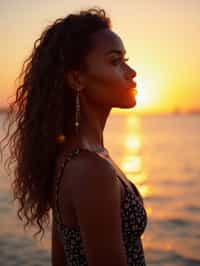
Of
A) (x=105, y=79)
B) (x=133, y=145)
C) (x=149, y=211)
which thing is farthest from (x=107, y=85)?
(x=133, y=145)

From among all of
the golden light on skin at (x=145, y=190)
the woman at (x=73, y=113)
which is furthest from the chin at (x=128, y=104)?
the golden light on skin at (x=145, y=190)

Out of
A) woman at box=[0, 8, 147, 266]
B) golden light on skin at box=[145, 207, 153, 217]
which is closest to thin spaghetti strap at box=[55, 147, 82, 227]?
woman at box=[0, 8, 147, 266]

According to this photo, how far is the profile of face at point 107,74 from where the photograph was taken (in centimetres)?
219

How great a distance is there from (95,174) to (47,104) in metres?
0.62

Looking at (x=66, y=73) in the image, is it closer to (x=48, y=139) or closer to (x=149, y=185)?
(x=48, y=139)

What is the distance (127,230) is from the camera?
7.03ft

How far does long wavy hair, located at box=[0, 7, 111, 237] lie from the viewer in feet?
7.32

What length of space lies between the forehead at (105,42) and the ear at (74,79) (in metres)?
0.14

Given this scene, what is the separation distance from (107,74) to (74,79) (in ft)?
0.57

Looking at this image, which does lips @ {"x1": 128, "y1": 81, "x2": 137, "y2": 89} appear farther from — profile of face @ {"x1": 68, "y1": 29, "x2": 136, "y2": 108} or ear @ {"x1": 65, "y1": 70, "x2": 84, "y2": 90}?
ear @ {"x1": 65, "y1": 70, "x2": 84, "y2": 90}

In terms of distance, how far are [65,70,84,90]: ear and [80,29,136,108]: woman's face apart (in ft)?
0.09

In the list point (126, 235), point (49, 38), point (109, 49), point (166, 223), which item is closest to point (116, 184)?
point (126, 235)

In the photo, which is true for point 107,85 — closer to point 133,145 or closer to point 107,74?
point 107,74

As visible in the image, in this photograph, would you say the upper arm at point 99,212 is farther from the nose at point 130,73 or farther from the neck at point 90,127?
the nose at point 130,73
